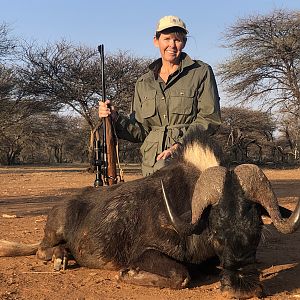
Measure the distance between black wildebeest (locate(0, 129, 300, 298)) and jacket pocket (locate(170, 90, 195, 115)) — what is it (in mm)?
795

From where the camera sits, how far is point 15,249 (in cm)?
541

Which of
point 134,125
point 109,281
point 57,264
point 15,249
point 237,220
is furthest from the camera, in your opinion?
point 134,125

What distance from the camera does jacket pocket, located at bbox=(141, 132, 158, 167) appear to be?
558cm

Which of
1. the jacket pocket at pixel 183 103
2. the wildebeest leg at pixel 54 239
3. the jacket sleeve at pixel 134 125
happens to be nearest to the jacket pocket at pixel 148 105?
the jacket sleeve at pixel 134 125

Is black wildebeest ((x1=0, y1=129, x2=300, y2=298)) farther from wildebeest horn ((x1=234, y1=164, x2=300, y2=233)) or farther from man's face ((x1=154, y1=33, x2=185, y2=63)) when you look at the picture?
man's face ((x1=154, y1=33, x2=185, y2=63))

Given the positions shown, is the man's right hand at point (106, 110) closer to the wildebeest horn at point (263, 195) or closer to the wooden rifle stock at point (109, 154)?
the wooden rifle stock at point (109, 154)

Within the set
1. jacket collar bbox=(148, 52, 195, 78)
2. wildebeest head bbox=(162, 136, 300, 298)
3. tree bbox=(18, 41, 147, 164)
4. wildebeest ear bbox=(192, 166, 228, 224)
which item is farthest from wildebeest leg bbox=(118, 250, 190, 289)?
tree bbox=(18, 41, 147, 164)

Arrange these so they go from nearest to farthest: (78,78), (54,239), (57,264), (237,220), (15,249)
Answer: (237,220) → (57,264) → (54,239) → (15,249) → (78,78)

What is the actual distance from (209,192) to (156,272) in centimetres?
91

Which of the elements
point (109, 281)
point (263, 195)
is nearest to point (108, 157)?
point (109, 281)

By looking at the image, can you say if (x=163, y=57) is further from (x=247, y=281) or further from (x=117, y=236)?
(x=247, y=281)

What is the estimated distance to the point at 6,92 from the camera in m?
29.0

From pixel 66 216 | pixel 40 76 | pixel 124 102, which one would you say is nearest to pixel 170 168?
pixel 66 216

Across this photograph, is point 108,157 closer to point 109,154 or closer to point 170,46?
point 109,154
